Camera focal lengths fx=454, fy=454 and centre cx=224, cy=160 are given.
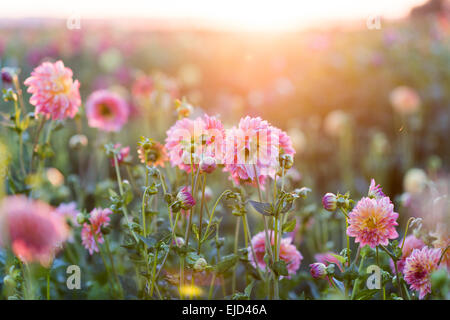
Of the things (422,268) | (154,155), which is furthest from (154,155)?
(422,268)

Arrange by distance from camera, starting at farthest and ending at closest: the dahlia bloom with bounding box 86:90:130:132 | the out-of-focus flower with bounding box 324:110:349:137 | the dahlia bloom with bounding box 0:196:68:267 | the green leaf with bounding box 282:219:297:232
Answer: the out-of-focus flower with bounding box 324:110:349:137
the dahlia bloom with bounding box 86:90:130:132
the green leaf with bounding box 282:219:297:232
the dahlia bloom with bounding box 0:196:68:267

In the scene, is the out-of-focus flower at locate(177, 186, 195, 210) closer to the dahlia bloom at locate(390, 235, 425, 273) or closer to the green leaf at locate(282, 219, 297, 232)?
the green leaf at locate(282, 219, 297, 232)

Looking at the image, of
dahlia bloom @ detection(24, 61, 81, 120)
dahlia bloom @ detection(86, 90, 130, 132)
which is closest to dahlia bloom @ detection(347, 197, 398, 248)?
dahlia bloom @ detection(24, 61, 81, 120)

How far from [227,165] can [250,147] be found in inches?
1.9

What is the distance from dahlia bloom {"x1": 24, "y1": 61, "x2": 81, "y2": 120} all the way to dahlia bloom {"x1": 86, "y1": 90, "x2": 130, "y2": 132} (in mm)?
367

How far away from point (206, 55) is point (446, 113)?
173 cm

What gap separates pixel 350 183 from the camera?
6.84ft

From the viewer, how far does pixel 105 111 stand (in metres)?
1.32

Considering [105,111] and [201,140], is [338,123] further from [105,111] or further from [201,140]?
[201,140]

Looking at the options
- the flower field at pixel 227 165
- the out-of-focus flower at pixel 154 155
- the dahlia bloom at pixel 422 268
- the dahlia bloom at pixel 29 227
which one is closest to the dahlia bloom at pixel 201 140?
the flower field at pixel 227 165

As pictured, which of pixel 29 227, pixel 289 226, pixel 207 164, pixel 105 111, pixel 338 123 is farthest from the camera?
pixel 338 123

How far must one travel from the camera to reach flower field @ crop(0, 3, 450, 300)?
29.0 inches

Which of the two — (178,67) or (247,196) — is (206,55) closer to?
(178,67)

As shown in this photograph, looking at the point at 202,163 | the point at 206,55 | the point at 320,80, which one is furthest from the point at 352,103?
the point at 202,163
